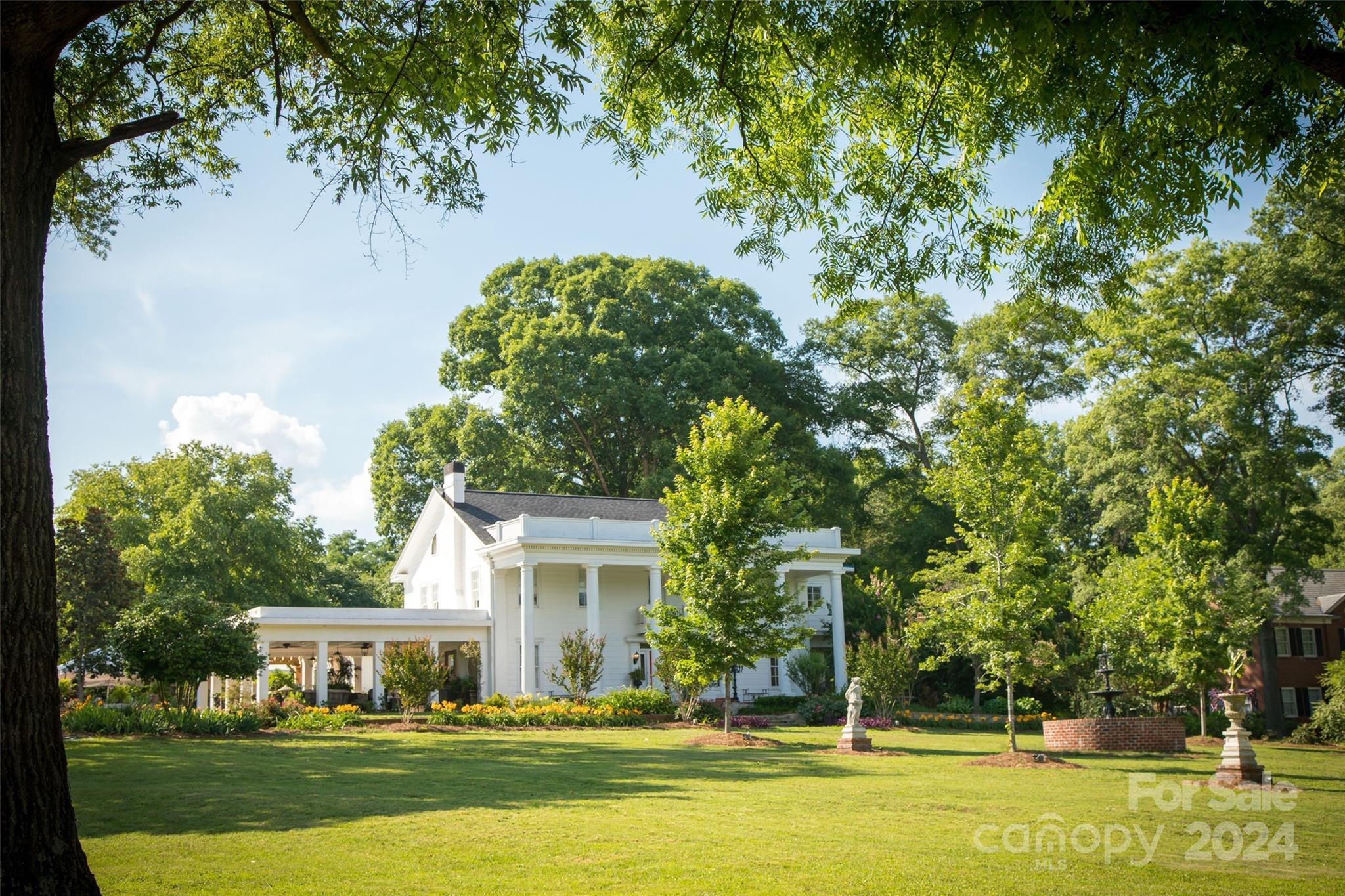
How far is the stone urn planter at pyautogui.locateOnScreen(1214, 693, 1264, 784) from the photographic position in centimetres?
1562

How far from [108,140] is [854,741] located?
17.5 meters

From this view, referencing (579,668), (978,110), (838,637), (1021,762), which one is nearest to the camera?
(978,110)

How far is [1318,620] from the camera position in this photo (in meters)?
43.0

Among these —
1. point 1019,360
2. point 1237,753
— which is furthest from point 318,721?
point 1019,360

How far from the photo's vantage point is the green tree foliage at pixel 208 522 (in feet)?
129

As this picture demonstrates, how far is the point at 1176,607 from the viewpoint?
2553cm

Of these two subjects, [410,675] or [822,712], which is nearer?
[410,675]

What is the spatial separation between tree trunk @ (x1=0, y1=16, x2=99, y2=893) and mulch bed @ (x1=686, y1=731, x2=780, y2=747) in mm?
16761

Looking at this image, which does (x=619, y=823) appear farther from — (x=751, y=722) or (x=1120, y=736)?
(x=751, y=722)

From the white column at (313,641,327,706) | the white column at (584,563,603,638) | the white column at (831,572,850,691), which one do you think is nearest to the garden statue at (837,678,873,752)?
the white column at (584,563,603,638)

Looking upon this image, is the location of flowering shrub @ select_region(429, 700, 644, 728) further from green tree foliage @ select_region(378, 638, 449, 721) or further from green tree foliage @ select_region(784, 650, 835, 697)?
green tree foliage @ select_region(784, 650, 835, 697)

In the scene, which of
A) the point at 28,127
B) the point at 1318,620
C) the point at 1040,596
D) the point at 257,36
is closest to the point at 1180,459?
the point at 1318,620

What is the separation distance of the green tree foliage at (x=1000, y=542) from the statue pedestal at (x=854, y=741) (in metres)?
1.95

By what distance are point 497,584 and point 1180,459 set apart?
76.5 feet
